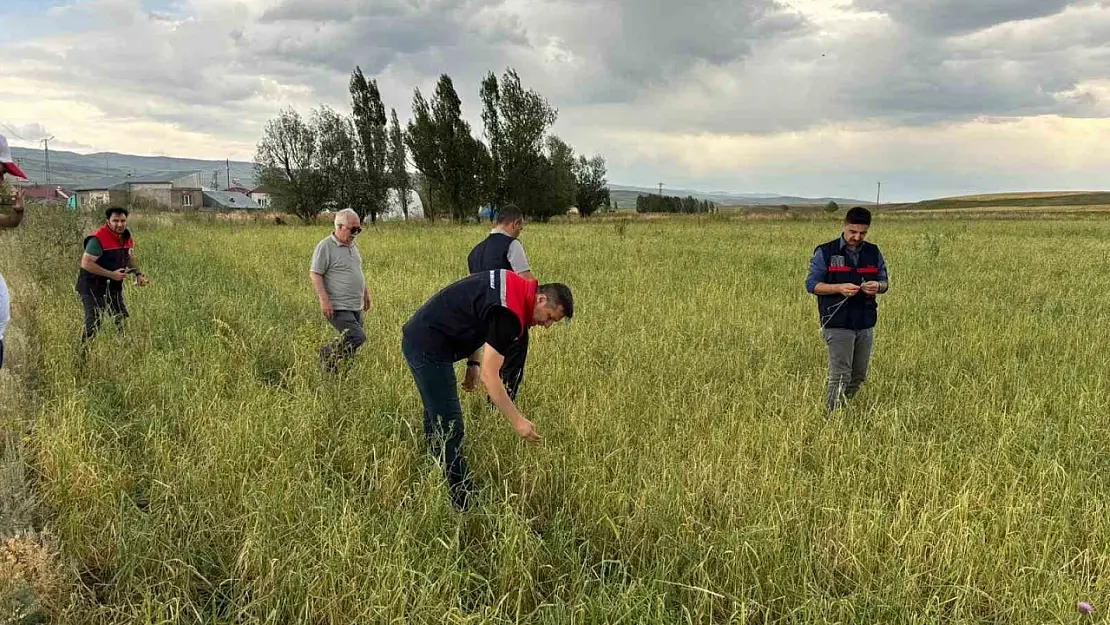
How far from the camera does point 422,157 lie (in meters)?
45.3

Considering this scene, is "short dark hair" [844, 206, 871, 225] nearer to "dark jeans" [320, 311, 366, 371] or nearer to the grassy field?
the grassy field

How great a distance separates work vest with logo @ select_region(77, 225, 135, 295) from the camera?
21.5 feet

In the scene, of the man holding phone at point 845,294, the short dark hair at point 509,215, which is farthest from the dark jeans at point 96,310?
the man holding phone at point 845,294

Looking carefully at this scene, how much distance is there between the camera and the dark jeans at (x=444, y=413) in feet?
11.7

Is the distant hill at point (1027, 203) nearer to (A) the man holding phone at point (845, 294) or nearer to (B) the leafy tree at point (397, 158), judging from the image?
(B) the leafy tree at point (397, 158)

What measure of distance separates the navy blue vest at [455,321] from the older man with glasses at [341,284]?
96.7 inches

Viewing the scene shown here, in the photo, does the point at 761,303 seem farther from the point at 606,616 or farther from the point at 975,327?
the point at 606,616

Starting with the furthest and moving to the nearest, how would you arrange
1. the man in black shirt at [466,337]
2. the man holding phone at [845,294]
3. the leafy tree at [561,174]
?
the leafy tree at [561,174] → the man holding phone at [845,294] → the man in black shirt at [466,337]

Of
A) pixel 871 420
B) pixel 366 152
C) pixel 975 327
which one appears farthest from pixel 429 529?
pixel 366 152

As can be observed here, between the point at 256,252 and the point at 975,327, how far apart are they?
17.9 meters

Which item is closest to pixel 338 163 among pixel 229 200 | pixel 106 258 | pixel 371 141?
pixel 371 141

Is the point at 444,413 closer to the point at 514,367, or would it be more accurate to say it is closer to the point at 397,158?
the point at 514,367

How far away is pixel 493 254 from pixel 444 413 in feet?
5.89

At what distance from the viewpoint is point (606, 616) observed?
8.34 ft
